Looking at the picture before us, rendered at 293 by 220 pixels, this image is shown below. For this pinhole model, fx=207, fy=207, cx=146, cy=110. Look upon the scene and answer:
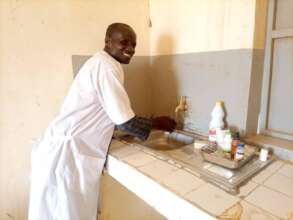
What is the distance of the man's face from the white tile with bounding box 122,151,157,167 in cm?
50

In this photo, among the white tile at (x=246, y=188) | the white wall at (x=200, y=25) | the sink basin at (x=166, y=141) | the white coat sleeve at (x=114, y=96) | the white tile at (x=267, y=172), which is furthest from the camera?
the sink basin at (x=166, y=141)

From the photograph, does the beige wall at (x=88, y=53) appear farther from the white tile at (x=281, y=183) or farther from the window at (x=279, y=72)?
the white tile at (x=281, y=183)

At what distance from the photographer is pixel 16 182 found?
1244mm

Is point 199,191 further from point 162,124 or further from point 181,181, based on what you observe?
point 162,124

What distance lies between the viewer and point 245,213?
2.03ft

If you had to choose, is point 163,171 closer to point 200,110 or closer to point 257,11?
point 200,110

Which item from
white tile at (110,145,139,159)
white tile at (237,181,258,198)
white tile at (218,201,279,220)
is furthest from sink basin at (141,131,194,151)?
white tile at (218,201,279,220)

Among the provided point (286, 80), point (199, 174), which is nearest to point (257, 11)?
point (286, 80)

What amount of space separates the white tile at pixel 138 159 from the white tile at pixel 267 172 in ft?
1.46

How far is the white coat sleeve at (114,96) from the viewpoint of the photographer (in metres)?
0.94

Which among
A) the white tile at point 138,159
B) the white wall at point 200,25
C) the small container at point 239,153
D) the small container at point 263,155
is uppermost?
the white wall at point 200,25

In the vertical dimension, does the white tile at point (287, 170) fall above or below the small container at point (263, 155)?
below

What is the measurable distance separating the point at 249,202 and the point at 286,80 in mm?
686

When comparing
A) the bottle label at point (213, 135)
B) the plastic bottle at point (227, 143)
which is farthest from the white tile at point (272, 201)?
the bottle label at point (213, 135)
